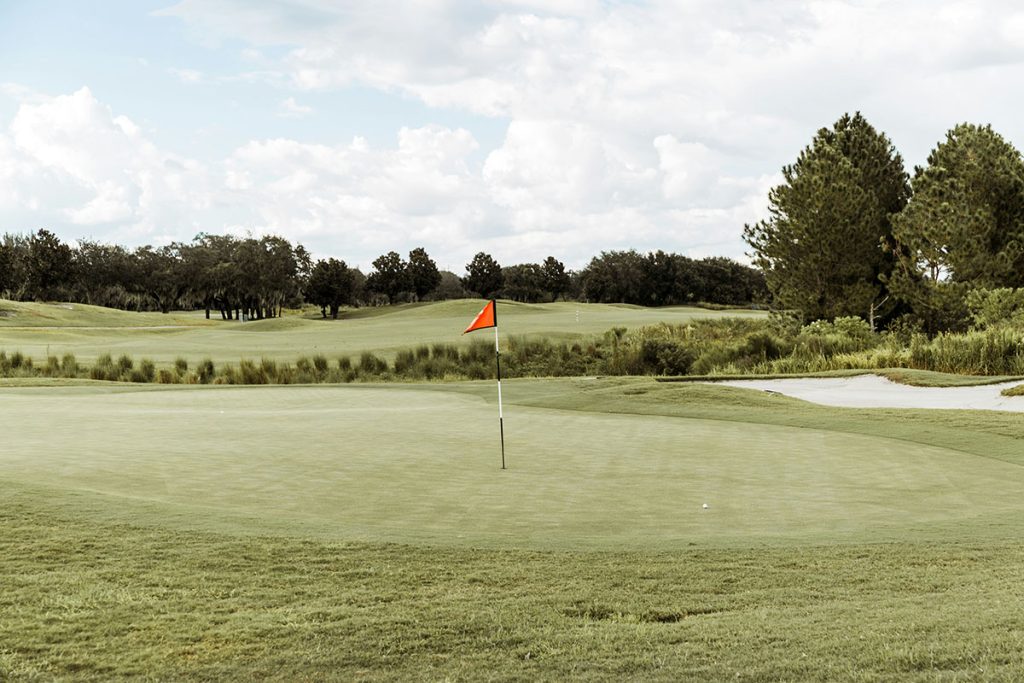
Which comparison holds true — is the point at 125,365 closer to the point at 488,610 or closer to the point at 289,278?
the point at 488,610

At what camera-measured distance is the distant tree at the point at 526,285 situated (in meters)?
101

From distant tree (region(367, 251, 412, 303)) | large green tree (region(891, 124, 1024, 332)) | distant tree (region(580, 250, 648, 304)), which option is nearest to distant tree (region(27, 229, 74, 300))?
distant tree (region(367, 251, 412, 303))

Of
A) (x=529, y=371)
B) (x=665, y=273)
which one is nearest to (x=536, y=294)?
(x=665, y=273)

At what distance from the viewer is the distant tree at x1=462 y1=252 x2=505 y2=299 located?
99.1 m

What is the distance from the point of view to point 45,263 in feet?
291

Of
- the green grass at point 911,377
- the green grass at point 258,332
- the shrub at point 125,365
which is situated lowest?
the green grass at point 911,377

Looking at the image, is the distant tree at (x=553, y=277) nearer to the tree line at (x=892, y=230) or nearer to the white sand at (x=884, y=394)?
the tree line at (x=892, y=230)

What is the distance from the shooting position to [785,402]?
16.3 m

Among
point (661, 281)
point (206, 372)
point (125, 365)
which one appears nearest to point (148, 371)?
point (125, 365)

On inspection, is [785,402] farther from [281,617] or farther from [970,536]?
[281,617]

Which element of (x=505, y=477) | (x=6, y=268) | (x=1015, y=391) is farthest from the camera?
(x=6, y=268)

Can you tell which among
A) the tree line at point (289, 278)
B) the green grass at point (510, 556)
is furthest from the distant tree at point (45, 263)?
the green grass at point (510, 556)

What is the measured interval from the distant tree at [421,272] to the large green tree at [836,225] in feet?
203

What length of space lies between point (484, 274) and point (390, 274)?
34.8 ft
